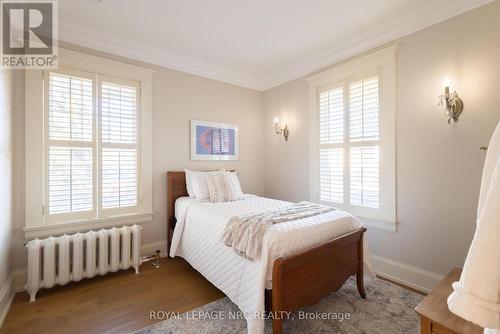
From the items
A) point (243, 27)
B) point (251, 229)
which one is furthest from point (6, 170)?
point (243, 27)

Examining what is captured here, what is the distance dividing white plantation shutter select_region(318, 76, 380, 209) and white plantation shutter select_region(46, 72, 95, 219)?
2.92m

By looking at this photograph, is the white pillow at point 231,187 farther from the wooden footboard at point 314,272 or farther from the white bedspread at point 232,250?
the wooden footboard at point 314,272

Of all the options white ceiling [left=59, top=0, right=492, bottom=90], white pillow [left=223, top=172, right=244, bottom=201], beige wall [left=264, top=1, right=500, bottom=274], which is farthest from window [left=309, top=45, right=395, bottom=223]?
white pillow [left=223, top=172, right=244, bottom=201]

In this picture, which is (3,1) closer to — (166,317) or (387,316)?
(166,317)

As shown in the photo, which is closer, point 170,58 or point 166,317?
point 166,317

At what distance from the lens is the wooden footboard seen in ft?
5.10

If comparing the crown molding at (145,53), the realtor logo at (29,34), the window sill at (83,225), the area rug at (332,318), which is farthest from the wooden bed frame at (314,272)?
the crown molding at (145,53)

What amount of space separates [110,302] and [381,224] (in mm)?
2908

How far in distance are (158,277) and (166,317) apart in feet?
2.55

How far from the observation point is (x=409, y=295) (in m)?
2.24

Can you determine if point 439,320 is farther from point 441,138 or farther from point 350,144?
point 350,144

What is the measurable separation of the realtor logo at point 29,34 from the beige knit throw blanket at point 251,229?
7.80 feet

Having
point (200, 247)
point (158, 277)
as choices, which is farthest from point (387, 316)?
point (158, 277)

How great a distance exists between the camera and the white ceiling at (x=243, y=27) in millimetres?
2211
